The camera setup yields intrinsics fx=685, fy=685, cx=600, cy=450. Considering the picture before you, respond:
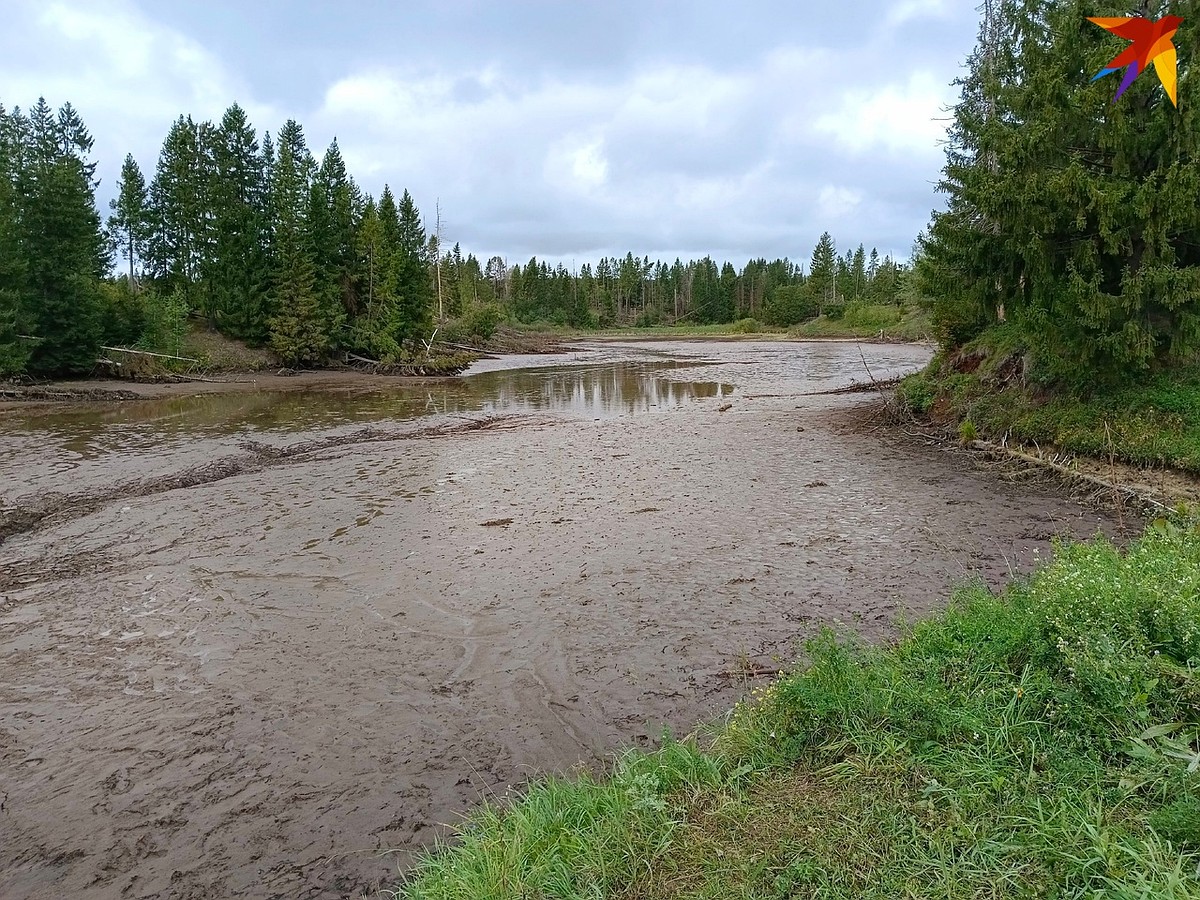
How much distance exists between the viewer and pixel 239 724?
16.0 ft

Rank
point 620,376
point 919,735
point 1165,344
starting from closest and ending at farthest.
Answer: point 919,735 → point 1165,344 → point 620,376

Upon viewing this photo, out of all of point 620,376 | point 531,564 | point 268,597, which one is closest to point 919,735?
point 531,564

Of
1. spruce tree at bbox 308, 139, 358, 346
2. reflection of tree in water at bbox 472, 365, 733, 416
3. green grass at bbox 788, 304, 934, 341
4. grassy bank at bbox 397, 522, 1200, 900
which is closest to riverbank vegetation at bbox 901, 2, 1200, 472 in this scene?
grassy bank at bbox 397, 522, 1200, 900

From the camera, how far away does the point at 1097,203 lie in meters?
10.4

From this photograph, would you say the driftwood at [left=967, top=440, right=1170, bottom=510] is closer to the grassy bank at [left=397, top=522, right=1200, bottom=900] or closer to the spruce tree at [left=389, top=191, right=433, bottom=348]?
the grassy bank at [left=397, top=522, right=1200, bottom=900]

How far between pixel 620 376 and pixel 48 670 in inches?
1183

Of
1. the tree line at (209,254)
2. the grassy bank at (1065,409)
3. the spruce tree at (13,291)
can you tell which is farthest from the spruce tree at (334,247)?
the grassy bank at (1065,409)

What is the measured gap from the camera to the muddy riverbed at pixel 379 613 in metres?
3.98

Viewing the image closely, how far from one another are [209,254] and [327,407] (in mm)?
24010

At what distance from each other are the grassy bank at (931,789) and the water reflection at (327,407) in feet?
50.3

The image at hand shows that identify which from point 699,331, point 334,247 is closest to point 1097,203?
point 334,247

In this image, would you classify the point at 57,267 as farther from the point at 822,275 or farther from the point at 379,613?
the point at 822,275

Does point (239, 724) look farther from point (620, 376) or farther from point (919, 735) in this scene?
point (620, 376)

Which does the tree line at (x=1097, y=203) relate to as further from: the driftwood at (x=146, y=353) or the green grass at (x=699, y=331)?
the green grass at (x=699, y=331)
